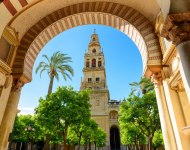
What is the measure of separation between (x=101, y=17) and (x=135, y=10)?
5.36 feet

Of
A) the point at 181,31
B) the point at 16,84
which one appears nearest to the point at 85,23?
the point at 16,84

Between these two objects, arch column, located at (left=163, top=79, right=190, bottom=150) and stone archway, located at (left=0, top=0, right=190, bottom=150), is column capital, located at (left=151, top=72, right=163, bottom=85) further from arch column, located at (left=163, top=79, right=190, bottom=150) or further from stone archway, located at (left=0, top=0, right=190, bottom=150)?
arch column, located at (left=163, top=79, right=190, bottom=150)

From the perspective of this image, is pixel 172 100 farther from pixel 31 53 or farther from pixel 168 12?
pixel 31 53

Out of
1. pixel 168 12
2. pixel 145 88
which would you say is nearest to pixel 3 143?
pixel 168 12

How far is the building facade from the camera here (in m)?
47.9

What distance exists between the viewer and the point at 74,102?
1794 cm

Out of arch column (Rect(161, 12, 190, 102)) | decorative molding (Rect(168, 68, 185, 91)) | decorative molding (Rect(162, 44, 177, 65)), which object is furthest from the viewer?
decorative molding (Rect(162, 44, 177, 65))

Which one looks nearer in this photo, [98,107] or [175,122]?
[175,122]

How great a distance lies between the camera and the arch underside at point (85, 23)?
23.5 ft

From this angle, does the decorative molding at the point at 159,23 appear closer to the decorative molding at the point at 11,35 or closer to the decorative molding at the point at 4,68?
the decorative molding at the point at 11,35

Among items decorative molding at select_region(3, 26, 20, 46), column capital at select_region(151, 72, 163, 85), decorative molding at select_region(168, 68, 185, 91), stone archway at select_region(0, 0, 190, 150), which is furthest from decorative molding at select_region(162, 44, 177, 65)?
decorative molding at select_region(3, 26, 20, 46)

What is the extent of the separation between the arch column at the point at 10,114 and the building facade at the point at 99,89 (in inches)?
1632

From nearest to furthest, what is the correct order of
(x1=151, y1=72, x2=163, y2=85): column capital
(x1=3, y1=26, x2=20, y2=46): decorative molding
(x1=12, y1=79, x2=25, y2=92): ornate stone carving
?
(x1=3, y1=26, x2=20, y2=46): decorative molding → (x1=151, y1=72, x2=163, y2=85): column capital → (x1=12, y1=79, x2=25, y2=92): ornate stone carving

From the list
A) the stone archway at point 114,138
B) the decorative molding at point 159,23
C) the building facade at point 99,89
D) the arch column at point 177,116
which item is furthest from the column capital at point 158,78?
the stone archway at point 114,138
